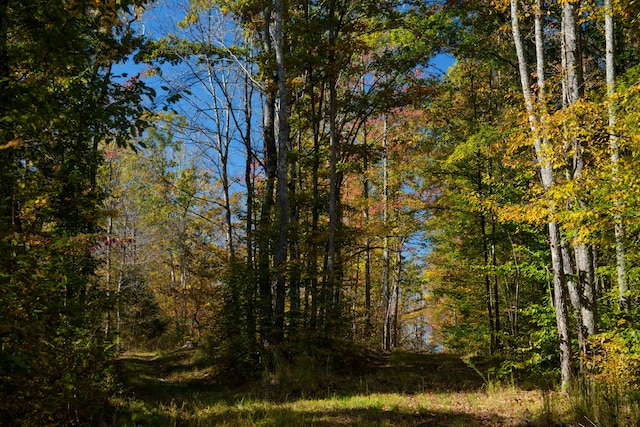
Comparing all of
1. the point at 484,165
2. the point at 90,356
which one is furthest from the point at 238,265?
the point at 484,165

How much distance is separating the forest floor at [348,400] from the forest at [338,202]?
0.08 meters

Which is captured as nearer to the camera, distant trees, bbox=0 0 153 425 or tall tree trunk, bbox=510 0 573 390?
distant trees, bbox=0 0 153 425

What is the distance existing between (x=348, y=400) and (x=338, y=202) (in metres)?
7.43

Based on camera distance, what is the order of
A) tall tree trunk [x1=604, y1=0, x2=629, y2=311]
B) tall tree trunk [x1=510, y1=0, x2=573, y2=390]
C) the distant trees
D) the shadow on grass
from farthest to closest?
tall tree trunk [x1=510, y1=0, x2=573, y2=390] < tall tree trunk [x1=604, y1=0, x2=629, y2=311] < the shadow on grass < the distant trees

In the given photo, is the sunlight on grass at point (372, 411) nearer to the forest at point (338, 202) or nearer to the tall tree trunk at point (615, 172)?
the forest at point (338, 202)

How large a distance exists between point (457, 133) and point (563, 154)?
24.5 feet

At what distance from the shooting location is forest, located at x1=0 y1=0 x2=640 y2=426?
14.3ft

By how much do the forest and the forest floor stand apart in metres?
0.08

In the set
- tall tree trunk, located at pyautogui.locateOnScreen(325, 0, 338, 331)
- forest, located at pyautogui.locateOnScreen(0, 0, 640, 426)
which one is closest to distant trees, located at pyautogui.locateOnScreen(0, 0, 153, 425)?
forest, located at pyautogui.locateOnScreen(0, 0, 640, 426)

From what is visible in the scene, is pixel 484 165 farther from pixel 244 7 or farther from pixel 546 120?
pixel 244 7

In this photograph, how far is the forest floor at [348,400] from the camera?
5500 millimetres

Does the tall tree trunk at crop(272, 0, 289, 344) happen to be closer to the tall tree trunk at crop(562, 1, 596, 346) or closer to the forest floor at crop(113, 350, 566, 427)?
the forest floor at crop(113, 350, 566, 427)

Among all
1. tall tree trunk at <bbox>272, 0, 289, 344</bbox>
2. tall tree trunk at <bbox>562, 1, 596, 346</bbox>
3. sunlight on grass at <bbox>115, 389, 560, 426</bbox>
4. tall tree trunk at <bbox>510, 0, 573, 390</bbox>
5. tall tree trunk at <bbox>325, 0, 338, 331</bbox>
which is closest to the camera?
sunlight on grass at <bbox>115, 389, 560, 426</bbox>

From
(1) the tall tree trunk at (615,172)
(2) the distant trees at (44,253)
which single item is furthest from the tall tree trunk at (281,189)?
(1) the tall tree trunk at (615,172)
